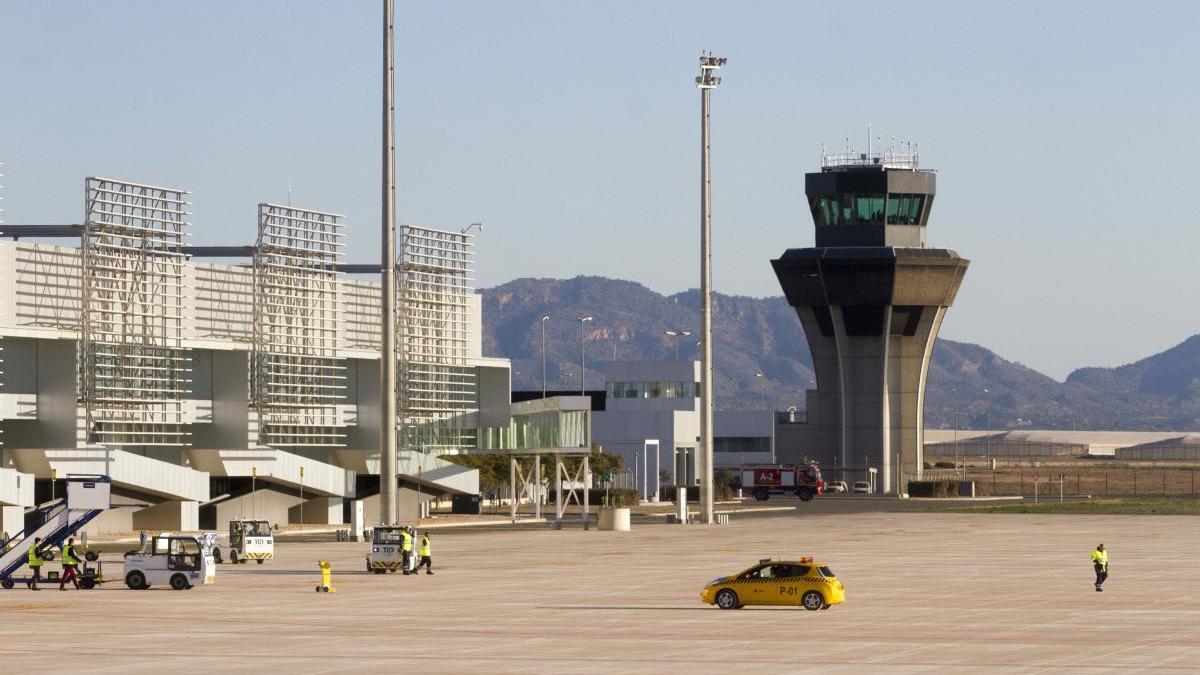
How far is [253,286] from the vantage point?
10781 centimetres

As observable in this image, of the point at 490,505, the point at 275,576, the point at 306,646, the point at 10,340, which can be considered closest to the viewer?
the point at 306,646

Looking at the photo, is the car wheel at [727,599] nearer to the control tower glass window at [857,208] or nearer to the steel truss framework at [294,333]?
the steel truss framework at [294,333]

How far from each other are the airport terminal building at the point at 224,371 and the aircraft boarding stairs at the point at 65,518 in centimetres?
2589

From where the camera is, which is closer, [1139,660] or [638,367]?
[1139,660]

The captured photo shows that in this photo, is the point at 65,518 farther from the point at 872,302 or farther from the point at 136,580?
the point at 872,302

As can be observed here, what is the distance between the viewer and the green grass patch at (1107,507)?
387ft

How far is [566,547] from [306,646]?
43304 millimetres

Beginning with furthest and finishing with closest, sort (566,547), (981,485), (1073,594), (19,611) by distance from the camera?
(981,485) → (566,547) → (1073,594) → (19,611)

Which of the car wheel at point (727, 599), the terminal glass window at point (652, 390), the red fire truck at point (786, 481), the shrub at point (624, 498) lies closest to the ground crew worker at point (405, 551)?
the car wheel at point (727, 599)

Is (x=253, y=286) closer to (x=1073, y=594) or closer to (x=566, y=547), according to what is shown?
(x=566, y=547)

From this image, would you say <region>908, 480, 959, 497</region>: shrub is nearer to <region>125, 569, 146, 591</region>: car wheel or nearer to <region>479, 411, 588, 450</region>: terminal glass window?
<region>479, 411, 588, 450</region>: terminal glass window

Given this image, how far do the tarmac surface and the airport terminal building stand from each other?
20.5 metres

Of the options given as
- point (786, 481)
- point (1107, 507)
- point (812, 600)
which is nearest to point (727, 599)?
point (812, 600)

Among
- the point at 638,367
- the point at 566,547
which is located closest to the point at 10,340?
the point at 566,547
